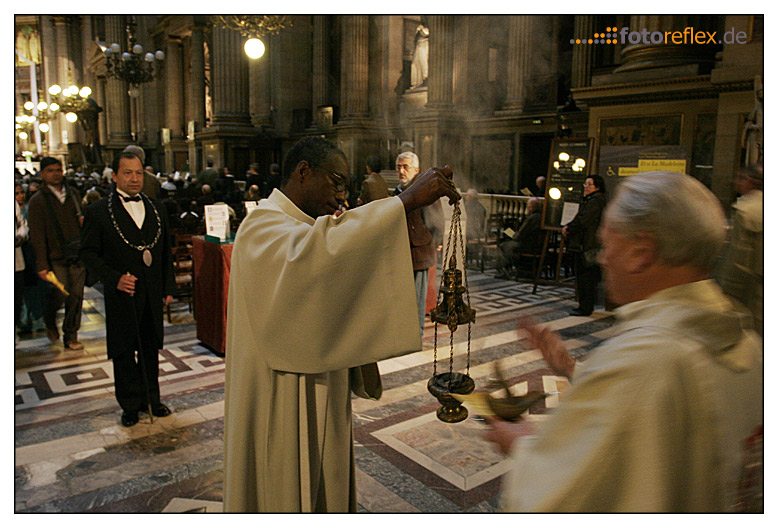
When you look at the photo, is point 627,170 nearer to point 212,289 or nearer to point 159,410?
point 212,289

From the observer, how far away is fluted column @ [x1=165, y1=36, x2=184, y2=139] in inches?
1105

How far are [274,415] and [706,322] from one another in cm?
118

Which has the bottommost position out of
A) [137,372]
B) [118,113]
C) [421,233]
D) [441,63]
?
[137,372]

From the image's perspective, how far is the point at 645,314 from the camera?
44.9 inches

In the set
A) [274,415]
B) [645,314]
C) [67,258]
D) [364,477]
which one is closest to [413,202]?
[645,314]

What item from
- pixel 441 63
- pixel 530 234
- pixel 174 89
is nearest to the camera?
pixel 530 234

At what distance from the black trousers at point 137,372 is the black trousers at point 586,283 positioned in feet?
16.5

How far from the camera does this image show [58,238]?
547 centimetres

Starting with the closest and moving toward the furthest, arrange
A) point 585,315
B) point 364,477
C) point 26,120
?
point 364,477 → point 585,315 → point 26,120

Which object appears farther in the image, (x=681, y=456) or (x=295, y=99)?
(x=295, y=99)

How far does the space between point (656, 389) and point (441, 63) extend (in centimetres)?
1331

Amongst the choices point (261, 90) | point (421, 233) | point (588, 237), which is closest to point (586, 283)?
point (588, 237)

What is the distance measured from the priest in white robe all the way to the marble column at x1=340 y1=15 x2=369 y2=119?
1453 centimetres

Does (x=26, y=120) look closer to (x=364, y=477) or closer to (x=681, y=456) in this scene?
(x=364, y=477)
